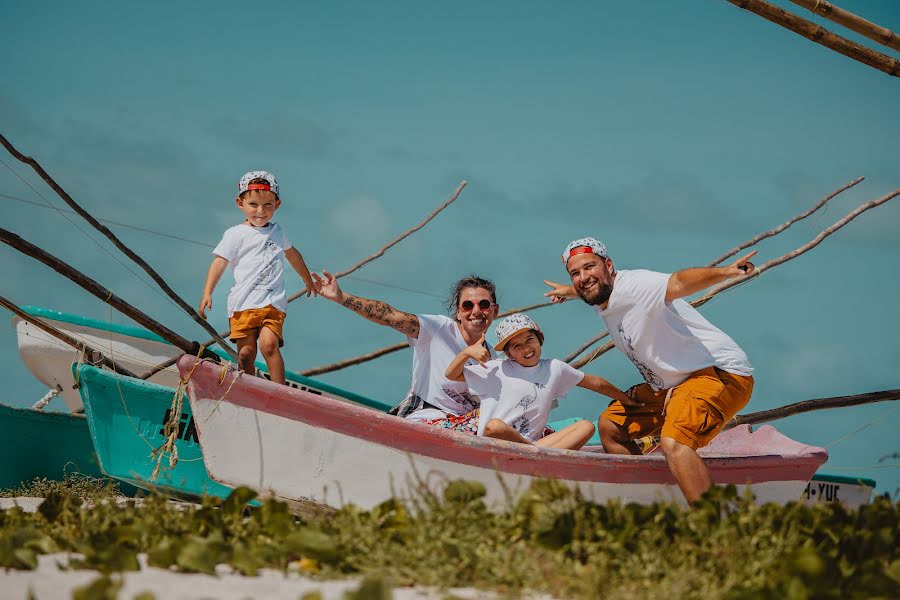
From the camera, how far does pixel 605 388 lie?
6.59 metres

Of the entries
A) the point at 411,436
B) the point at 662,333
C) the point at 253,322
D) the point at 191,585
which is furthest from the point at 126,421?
the point at 191,585

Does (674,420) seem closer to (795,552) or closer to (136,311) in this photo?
(795,552)

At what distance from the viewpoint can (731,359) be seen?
6.23 m

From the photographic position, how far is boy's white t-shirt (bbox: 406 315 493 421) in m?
6.70

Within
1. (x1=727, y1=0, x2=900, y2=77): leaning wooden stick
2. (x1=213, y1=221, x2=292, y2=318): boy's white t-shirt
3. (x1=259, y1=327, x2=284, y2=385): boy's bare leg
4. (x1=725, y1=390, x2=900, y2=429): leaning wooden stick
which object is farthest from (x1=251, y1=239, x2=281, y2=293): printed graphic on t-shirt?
(x1=725, y1=390, x2=900, y2=429): leaning wooden stick

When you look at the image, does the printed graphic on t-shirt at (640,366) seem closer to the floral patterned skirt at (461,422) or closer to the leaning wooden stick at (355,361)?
the floral patterned skirt at (461,422)

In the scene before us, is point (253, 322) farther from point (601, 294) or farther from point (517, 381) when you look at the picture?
point (601, 294)

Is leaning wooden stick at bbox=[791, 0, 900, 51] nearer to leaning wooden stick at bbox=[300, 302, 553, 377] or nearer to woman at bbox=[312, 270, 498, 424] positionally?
woman at bbox=[312, 270, 498, 424]

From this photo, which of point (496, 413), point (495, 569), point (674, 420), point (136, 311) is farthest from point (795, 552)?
point (136, 311)

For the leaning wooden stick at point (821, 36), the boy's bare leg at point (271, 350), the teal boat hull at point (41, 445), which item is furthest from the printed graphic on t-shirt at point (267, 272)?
the leaning wooden stick at point (821, 36)

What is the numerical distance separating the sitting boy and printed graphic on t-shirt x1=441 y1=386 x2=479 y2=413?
0.32m

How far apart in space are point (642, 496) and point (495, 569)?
290cm

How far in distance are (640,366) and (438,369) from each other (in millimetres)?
1351

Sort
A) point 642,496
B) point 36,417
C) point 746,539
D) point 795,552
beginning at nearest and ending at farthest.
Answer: point 795,552 → point 746,539 → point 642,496 → point 36,417
